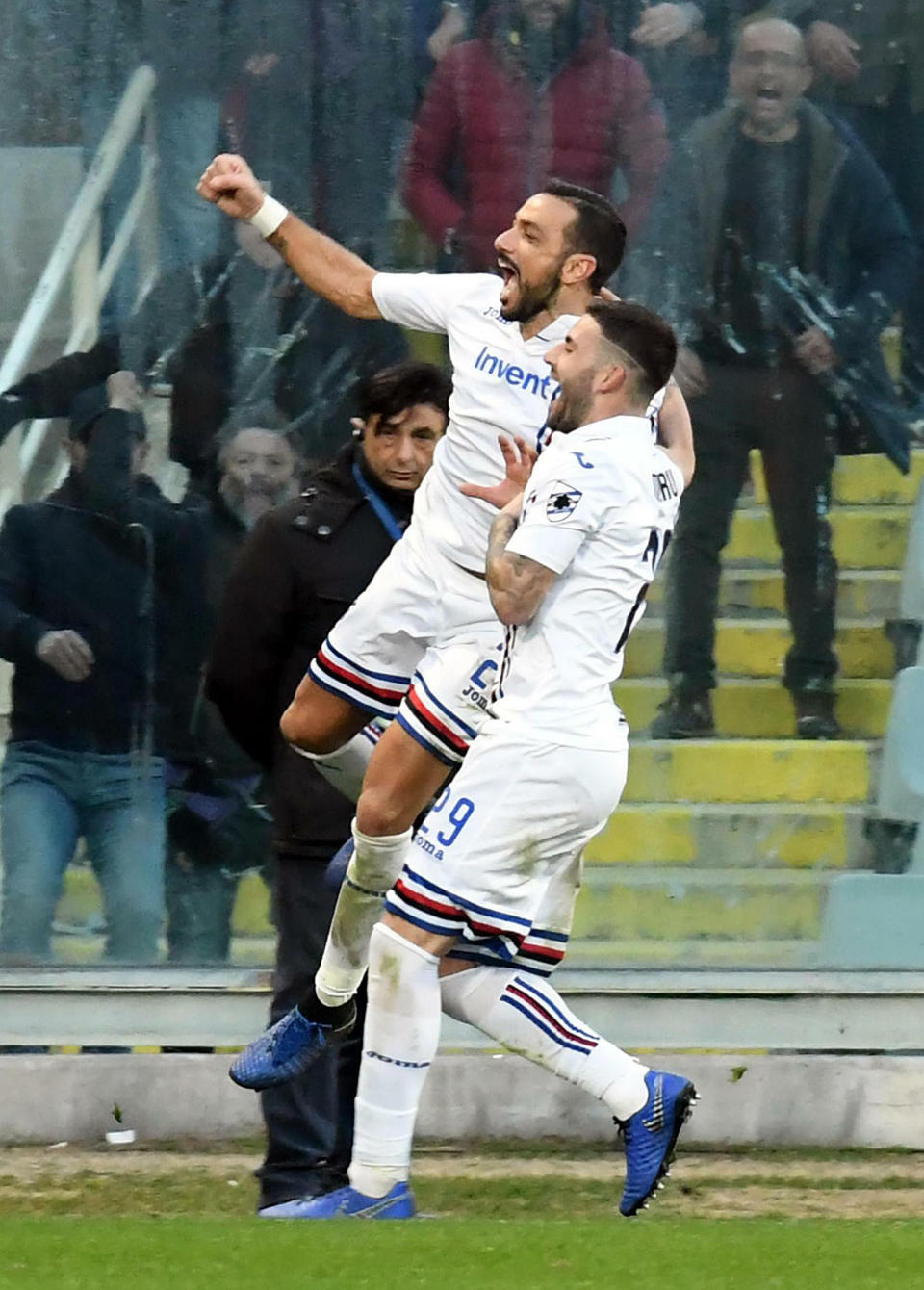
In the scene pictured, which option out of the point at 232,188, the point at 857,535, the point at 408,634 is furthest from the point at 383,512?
the point at 857,535

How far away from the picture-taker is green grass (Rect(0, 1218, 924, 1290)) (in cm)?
487

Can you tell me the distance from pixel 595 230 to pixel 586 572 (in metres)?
0.83

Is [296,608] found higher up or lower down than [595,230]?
lower down

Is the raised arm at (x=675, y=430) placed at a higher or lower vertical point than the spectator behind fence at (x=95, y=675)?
higher

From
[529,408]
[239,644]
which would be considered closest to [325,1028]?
[239,644]

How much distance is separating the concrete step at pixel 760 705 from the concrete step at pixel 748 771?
4cm

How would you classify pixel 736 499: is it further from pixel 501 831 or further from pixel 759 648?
pixel 501 831

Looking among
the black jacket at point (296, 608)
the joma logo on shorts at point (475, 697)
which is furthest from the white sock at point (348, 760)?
the joma logo on shorts at point (475, 697)

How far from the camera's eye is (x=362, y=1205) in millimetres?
5668

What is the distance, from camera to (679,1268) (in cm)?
503

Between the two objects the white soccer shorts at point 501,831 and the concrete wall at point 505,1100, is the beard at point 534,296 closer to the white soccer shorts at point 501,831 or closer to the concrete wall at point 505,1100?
the white soccer shorts at point 501,831

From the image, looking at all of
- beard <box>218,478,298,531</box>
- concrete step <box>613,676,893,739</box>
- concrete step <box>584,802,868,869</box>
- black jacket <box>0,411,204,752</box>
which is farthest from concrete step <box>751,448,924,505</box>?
black jacket <box>0,411,204,752</box>

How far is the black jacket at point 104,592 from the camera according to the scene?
7.79 m

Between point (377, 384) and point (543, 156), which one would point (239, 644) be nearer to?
point (377, 384)
